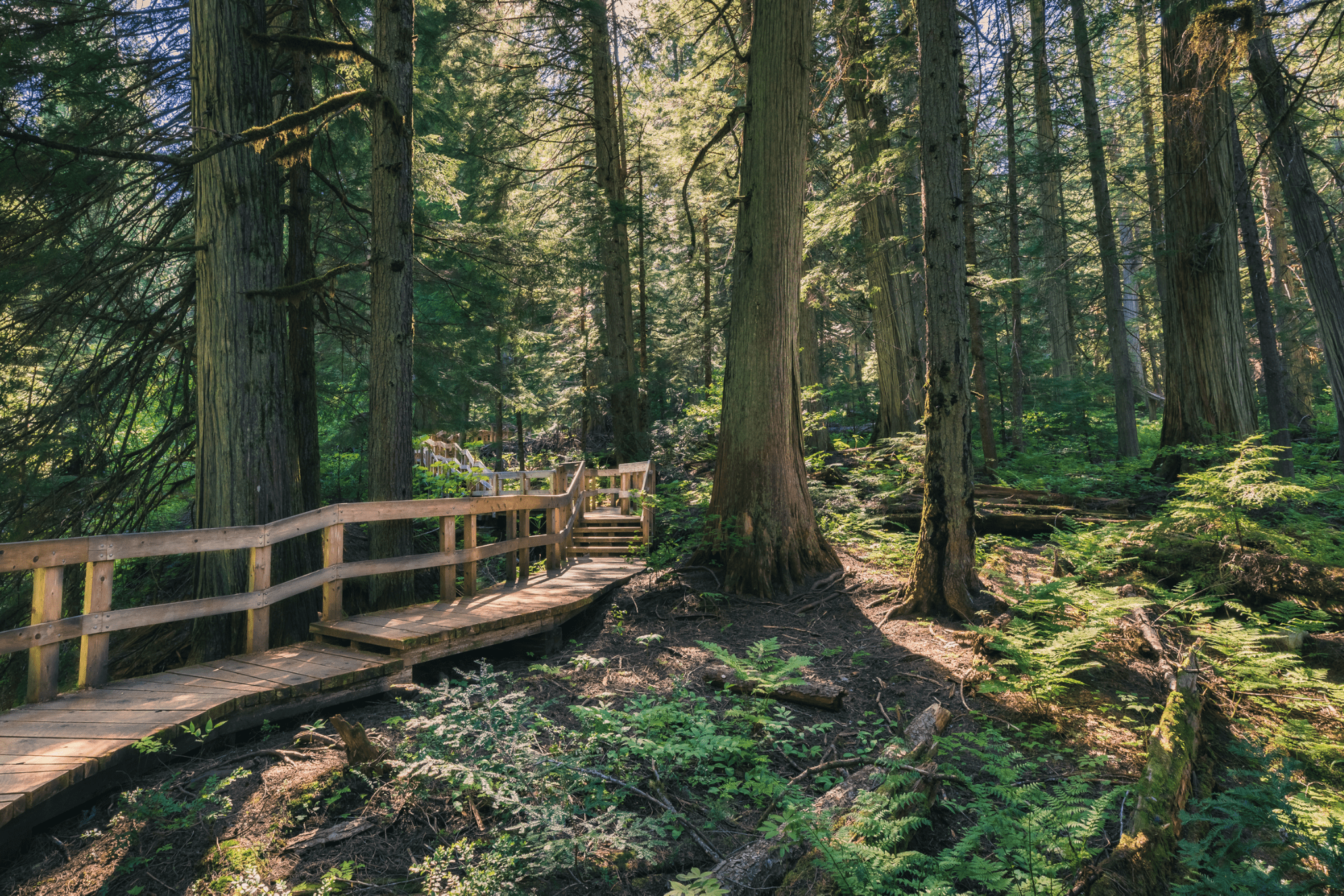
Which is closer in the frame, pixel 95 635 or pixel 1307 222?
pixel 95 635

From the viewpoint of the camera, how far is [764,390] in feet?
25.4

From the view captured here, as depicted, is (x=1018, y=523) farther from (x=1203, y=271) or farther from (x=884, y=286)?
(x=884, y=286)

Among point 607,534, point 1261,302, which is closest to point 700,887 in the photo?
point 607,534

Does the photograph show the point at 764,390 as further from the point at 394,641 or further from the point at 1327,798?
the point at 1327,798

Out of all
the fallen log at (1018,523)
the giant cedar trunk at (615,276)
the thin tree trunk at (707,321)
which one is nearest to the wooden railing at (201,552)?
the fallen log at (1018,523)

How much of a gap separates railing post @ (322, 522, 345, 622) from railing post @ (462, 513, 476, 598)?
139cm

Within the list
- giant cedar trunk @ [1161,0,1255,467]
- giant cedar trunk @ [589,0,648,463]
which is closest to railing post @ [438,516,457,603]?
giant cedar trunk @ [589,0,648,463]

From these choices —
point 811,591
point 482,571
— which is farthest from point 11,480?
point 811,591

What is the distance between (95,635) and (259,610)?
1.06 metres

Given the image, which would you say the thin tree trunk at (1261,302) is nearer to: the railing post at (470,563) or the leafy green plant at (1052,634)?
the leafy green plant at (1052,634)

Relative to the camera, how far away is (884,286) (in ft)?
43.8

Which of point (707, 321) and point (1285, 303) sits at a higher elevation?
point (1285, 303)

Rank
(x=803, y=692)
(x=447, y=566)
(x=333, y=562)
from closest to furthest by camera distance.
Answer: (x=803, y=692) < (x=333, y=562) < (x=447, y=566)

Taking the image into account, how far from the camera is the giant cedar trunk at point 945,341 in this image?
20.2 feet
